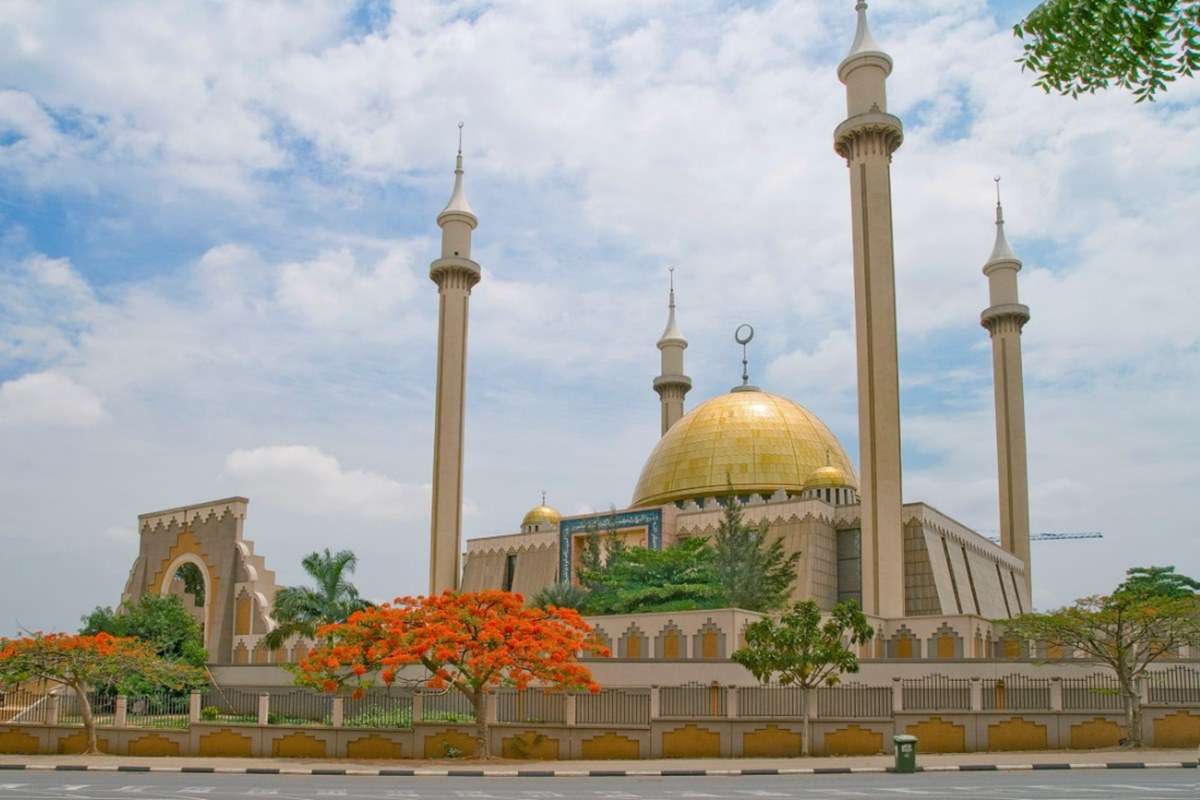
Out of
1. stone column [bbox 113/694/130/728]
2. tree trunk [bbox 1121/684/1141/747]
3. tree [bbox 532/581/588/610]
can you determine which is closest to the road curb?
tree trunk [bbox 1121/684/1141/747]

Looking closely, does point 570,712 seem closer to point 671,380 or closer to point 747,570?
point 747,570

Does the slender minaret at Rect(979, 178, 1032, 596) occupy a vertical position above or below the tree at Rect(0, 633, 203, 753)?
above

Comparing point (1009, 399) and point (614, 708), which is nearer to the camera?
point (614, 708)

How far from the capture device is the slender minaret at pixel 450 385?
52.5m

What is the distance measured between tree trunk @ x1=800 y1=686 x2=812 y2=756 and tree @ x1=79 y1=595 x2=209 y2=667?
26337 millimetres

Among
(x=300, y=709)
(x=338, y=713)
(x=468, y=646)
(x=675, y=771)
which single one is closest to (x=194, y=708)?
(x=300, y=709)

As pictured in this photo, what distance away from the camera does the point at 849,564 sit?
46.7 meters

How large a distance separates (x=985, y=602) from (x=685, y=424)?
16.3m

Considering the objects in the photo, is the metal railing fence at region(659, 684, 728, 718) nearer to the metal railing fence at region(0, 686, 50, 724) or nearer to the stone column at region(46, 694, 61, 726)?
the stone column at region(46, 694, 61, 726)

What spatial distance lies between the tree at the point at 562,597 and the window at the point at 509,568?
34.3ft

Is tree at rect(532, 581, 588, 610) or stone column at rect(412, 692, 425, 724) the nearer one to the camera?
stone column at rect(412, 692, 425, 724)

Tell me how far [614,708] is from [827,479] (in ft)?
80.9

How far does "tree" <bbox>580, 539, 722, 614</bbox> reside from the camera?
40531 millimetres

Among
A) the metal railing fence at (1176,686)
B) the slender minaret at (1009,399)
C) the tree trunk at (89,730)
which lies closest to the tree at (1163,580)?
the slender minaret at (1009,399)
